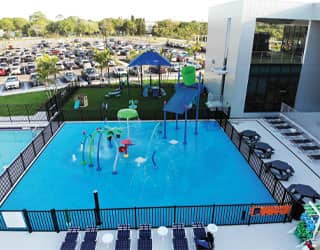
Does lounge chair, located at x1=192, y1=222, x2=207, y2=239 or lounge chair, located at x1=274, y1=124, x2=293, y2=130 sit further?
lounge chair, located at x1=274, y1=124, x2=293, y2=130

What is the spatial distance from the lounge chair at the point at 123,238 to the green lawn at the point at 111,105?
1077 centimetres

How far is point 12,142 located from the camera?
16219mm

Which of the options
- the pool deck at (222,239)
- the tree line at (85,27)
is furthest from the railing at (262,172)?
the tree line at (85,27)

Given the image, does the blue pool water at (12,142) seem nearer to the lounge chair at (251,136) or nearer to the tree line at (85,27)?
the lounge chair at (251,136)

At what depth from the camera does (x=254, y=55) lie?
17.6 m

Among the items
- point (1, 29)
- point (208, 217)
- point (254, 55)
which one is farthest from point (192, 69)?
point (1, 29)

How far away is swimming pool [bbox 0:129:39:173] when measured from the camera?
1483 centimetres

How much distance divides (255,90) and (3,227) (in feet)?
56.3

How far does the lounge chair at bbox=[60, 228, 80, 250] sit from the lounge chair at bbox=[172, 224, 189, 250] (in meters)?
3.28

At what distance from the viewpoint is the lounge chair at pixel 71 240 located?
8.01 meters

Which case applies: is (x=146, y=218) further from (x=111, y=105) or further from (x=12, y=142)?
(x=111, y=105)

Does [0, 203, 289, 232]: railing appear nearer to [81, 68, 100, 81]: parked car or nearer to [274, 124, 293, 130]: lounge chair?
[274, 124, 293, 130]: lounge chair

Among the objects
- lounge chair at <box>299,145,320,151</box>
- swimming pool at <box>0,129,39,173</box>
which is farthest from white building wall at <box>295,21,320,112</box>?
swimming pool at <box>0,129,39,173</box>

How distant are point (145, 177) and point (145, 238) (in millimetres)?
4077
